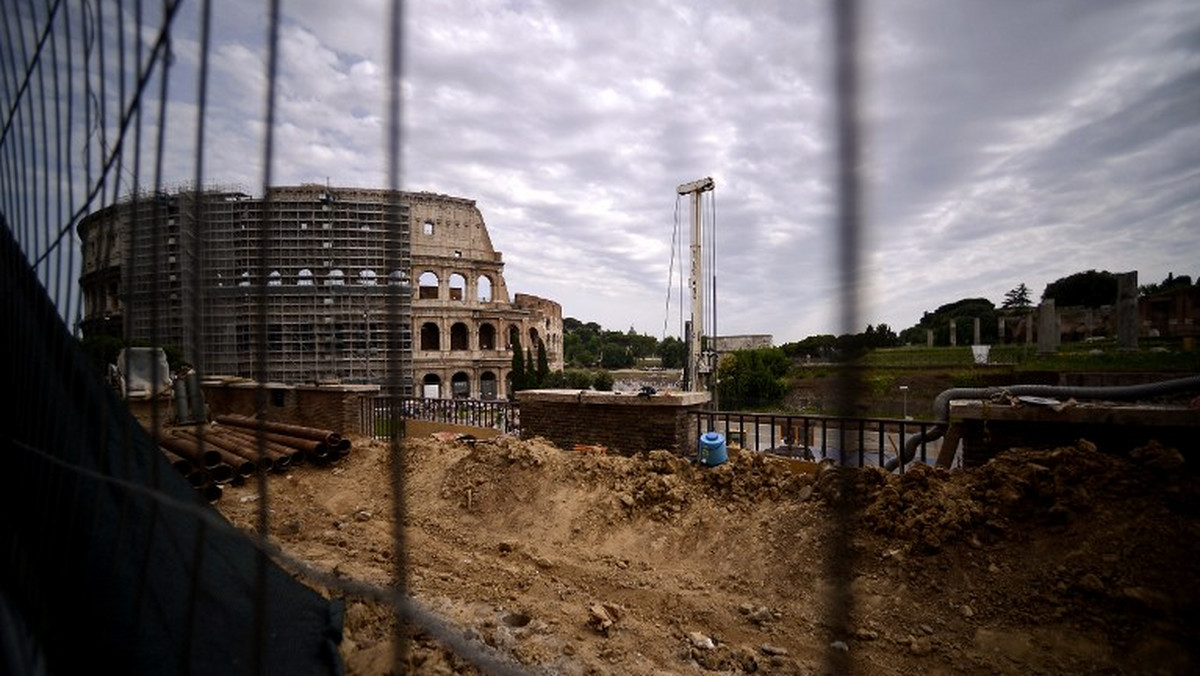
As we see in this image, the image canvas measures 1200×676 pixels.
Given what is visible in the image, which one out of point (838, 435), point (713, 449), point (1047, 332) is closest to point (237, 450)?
point (713, 449)

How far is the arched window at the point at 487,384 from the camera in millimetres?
34375

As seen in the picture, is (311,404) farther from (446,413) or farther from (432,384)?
(432,384)

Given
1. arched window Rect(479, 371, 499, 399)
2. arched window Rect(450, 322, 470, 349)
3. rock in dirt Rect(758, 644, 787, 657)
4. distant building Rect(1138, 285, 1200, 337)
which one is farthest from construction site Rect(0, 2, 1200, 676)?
arched window Rect(450, 322, 470, 349)

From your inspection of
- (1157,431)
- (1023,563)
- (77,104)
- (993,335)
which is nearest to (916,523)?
(1023,563)

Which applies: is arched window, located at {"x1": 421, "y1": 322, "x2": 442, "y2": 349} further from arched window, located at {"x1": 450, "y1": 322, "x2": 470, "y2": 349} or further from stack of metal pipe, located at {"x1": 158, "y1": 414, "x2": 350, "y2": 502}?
stack of metal pipe, located at {"x1": 158, "y1": 414, "x2": 350, "y2": 502}

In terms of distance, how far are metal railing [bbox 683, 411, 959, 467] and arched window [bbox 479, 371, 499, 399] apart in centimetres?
2474

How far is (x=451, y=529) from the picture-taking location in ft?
18.3

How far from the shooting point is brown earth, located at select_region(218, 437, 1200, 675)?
298 cm

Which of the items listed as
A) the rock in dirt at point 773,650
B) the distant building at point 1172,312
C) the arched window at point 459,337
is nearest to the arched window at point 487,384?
the arched window at point 459,337

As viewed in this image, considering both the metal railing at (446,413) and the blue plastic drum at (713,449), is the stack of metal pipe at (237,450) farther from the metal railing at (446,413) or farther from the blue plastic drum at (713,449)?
the blue plastic drum at (713,449)

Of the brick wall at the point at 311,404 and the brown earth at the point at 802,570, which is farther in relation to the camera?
the brick wall at the point at 311,404

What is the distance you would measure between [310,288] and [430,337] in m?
31.0

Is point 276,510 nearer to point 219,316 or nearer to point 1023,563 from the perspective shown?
point 219,316

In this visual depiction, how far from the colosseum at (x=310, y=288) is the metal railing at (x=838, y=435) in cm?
64
